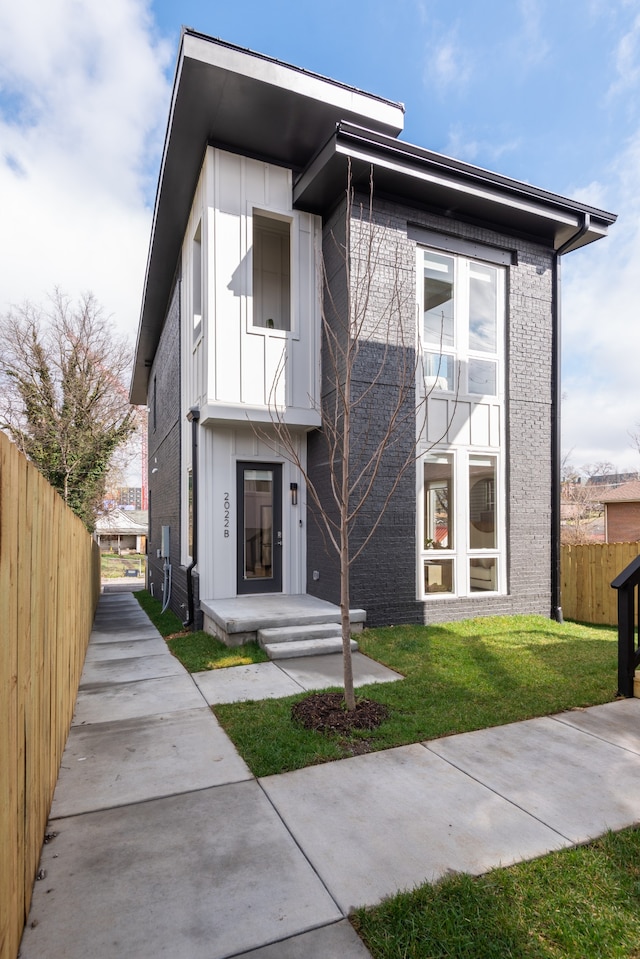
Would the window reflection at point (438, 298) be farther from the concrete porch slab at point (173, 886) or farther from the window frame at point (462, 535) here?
the concrete porch slab at point (173, 886)

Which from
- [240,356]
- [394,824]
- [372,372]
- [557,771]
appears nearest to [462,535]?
[372,372]

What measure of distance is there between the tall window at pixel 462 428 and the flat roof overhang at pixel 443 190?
0.72m

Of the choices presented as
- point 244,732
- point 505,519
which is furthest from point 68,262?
point 244,732

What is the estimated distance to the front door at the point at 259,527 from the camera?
26.5 ft

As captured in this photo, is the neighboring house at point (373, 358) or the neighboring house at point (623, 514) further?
the neighboring house at point (623, 514)

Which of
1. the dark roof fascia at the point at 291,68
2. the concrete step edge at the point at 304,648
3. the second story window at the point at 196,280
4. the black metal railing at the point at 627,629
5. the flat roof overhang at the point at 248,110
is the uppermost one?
the dark roof fascia at the point at 291,68

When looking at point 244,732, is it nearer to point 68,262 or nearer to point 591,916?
point 591,916

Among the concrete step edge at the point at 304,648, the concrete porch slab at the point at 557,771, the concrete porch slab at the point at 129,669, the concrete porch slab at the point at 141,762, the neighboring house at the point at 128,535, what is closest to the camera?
the concrete porch slab at the point at 557,771

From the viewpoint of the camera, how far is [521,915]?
6.68ft

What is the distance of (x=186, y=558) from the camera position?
360 inches

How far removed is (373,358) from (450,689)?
14.6 feet

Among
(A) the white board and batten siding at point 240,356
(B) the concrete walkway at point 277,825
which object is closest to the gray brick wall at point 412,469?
(A) the white board and batten siding at point 240,356

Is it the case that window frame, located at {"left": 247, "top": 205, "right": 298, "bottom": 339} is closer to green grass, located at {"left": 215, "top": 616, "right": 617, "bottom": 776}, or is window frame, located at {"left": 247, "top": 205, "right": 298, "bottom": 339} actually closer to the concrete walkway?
green grass, located at {"left": 215, "top": 616, "right": 617, "bottom": 776}

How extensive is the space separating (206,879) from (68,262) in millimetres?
24967
